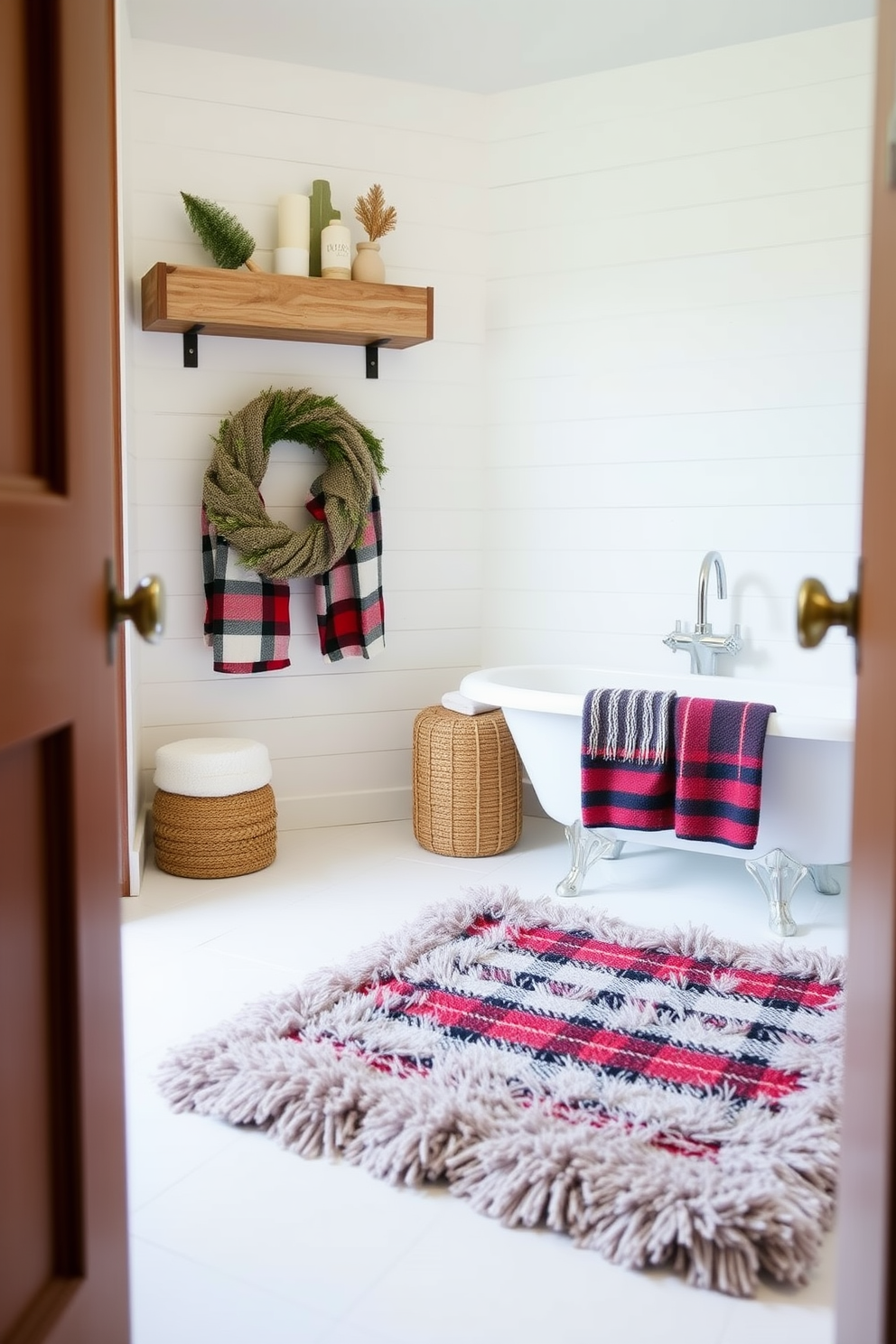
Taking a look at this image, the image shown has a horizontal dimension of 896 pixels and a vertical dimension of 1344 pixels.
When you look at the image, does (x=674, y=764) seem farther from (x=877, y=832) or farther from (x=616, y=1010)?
(x=877, y=832)

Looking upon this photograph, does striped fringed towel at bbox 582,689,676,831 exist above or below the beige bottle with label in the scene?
below

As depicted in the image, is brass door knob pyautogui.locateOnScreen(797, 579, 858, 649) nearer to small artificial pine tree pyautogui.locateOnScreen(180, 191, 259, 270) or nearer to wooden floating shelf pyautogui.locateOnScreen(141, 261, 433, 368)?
wooden floating shelf pyautogui.locateOnScreen(141, 261, 433, 368)

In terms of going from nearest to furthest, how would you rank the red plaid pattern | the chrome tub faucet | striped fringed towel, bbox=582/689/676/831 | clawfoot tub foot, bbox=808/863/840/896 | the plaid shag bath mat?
the plaid shag bath mat
the red plaid pattern
striped fringed towel, bbox=582/689/676/831
clawfoot tub foot, bbox=808/863/840/896
the chrome tub faucet

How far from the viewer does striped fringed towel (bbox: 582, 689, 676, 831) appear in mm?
2932

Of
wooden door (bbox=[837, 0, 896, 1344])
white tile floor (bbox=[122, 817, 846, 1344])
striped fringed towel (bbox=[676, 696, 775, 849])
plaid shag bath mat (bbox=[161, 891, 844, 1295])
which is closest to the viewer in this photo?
wooden door (bbox=[837, 0, 896, 1344])

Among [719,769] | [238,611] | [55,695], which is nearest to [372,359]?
[238,611]

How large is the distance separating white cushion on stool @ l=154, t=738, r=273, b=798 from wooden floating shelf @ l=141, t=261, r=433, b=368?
3.97 ft

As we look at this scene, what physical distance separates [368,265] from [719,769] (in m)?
1.87

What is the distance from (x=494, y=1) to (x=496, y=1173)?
9.80 ft

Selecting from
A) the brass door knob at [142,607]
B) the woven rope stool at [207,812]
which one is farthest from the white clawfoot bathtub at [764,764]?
the brass door knob at [142,607]

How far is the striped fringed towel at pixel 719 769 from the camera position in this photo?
2807mm

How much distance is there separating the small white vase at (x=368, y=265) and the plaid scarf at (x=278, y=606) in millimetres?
664

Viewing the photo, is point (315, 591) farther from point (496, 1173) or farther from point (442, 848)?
point (496, 1173)

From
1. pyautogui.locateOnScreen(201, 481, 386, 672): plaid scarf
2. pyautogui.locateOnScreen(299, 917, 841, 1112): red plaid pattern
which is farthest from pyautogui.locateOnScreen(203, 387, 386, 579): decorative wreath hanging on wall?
pyautogui.locateOnScreen(299, 917, 841, 1112): red plaid pattern
